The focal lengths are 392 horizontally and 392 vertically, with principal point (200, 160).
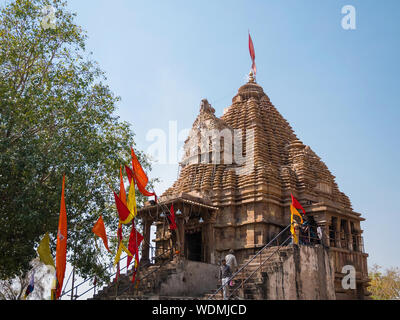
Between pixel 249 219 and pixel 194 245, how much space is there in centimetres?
344

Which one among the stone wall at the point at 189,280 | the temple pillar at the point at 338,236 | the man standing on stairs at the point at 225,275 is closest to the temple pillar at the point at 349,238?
the temple pillar at the point at 338,236

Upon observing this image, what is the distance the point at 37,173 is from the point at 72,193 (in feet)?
5.86

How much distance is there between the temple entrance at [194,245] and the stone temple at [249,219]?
0.17 ft

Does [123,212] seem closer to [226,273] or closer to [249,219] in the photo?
[226,273]

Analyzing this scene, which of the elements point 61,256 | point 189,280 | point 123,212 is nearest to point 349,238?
point 189,280

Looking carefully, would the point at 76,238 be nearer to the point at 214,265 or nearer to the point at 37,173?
the point at 37,173

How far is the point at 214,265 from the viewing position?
55.3 ft

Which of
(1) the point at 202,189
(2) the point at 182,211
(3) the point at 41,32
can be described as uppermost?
(3) the point at 41,32

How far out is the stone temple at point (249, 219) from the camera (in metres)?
15.2

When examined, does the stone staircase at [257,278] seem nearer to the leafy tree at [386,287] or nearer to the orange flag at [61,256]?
the orange flag at [61,256]

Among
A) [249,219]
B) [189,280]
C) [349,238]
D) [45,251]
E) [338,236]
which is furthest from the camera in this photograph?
[249,219]

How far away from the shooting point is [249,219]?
1944cm
